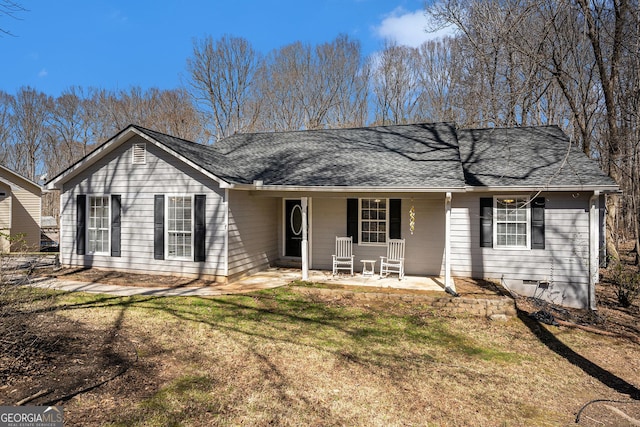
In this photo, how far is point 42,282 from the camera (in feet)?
30.5

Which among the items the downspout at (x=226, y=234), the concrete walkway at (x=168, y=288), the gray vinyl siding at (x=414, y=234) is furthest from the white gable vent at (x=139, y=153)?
the gray vinyl siding at (x=414, y=234)

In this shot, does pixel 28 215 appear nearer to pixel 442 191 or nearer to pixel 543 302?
pixel 442 191

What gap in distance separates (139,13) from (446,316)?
16.1 m

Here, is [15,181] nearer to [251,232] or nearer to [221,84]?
[251,232]

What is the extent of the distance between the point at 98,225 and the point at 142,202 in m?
1.76

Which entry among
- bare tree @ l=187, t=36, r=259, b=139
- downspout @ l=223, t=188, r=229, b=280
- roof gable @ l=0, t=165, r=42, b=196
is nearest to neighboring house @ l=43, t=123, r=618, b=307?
downspout @ l=223, t=188, r=229, b=280

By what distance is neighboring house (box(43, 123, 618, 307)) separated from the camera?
916cm

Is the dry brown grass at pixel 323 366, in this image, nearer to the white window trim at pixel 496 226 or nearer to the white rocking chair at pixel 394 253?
the white rocking chair at pixel 394 253

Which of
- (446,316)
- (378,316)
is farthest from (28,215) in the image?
(446,316)

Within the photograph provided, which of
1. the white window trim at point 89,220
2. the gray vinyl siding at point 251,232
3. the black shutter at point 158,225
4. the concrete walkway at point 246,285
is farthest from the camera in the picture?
the white window trim at point 89,220

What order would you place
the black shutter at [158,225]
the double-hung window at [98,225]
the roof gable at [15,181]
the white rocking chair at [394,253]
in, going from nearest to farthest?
the black shutter at [158,225], the white rocking chair at [394,253], the double-hung window at [98,225], the roof gable at [15,181]

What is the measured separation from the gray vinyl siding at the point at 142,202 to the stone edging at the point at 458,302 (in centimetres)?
369

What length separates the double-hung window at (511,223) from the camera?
9.46 meters

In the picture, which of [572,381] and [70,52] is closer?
[572,381]
